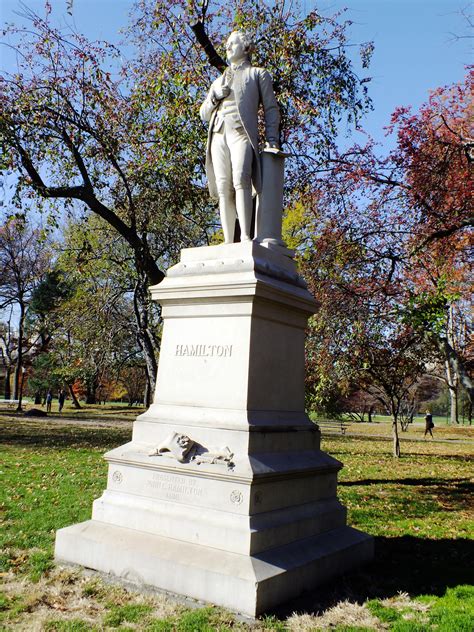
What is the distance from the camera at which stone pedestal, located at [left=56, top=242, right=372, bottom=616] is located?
13.8 feet

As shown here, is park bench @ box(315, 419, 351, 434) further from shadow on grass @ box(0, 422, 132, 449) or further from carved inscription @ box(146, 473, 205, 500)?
carved inscription @ box(146, 473, 205, 500)

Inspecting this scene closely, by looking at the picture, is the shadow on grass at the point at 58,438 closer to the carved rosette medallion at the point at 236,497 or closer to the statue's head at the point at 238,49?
the carved rosette medallion at the point at 236,497

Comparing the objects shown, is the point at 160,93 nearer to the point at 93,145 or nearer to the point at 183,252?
the point at 93,145

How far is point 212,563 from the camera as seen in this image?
410 cm

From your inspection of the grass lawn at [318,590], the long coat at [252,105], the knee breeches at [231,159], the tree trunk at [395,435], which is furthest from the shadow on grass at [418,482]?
the long coat at [252,105]

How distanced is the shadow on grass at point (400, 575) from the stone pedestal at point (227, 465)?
0.41 ft

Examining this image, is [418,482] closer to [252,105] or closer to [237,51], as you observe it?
[252,105]

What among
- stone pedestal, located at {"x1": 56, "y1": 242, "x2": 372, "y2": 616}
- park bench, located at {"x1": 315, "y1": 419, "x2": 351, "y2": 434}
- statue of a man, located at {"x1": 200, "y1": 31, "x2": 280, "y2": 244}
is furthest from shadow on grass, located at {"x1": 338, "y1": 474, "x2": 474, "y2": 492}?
park bench, located at {"x1": 315, "y1": 419, "x2": 351, "y2": 434}

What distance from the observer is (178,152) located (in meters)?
10.9

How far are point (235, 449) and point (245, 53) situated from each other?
13.4 ft

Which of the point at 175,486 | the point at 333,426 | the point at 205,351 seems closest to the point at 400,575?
the point at 175,486

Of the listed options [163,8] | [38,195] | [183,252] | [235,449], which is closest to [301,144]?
[163,8]

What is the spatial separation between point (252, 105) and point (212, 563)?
169 inches

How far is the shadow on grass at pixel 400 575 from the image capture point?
4.30m
